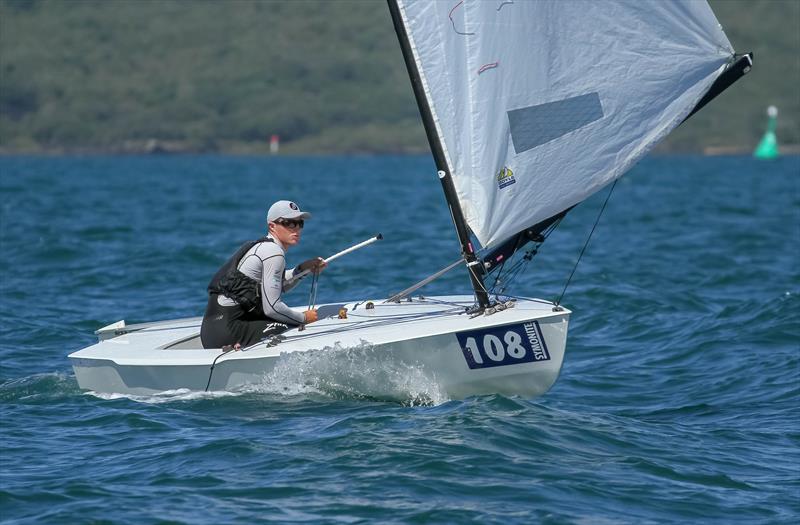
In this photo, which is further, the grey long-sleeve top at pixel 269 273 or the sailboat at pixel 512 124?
the grey long-sleeve top at pixel 269 273

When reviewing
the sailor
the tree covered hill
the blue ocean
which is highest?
the tree covered hill

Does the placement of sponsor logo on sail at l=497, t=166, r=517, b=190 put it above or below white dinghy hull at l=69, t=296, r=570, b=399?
above

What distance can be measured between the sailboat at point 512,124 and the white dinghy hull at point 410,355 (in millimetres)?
12

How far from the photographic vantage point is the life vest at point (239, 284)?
9891 mm

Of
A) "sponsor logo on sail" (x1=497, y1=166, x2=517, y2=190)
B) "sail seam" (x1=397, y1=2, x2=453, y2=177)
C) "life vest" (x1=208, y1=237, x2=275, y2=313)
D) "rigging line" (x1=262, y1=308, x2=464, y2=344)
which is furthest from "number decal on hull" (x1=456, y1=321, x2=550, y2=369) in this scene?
"life vest" (x1=208, y1=237, x2=275, y2=313)

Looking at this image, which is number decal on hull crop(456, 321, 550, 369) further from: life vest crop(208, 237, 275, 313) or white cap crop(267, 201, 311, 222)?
life vest crop(208, 237, 275, 313)

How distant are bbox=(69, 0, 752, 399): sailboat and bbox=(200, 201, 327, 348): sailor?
24 centimetres

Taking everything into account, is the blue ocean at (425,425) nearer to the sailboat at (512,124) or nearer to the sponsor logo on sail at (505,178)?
the sailboat at (512,124)

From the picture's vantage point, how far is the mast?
9531 mm

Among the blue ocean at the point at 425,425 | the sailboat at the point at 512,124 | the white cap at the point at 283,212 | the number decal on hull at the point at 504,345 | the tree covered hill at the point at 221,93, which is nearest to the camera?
the blue ocean at the point at 425,425

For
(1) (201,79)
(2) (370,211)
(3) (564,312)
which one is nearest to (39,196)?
(2) (370,211)

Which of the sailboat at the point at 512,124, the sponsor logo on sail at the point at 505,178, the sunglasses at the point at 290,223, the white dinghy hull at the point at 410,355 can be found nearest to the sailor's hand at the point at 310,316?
the white dinghy hull at the point at 410,355

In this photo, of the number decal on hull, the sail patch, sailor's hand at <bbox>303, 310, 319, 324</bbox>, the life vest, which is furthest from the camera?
sailor's hand at <bbox>303, 310, 319, 324</bbox>

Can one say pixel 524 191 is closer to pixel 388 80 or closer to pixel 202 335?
pixel 202 335
